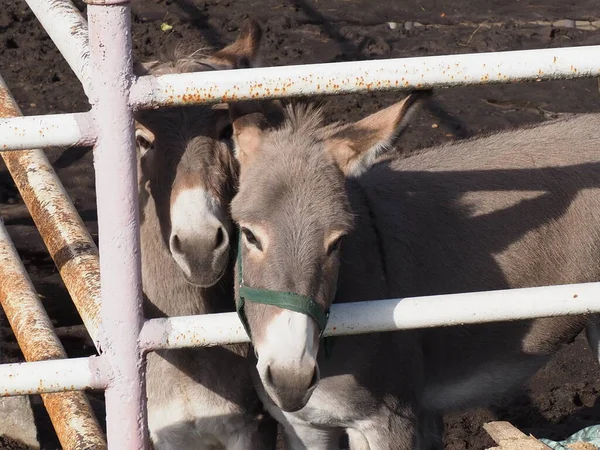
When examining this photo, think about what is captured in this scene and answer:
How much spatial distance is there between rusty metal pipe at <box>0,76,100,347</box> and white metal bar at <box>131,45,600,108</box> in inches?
26.1

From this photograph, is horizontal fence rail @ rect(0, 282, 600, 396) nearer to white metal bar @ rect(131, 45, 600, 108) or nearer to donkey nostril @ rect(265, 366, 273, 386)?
donkey nostril @ rect(265, 366, 273, 386)

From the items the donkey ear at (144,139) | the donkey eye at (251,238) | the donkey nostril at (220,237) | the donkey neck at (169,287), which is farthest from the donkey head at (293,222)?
the donkey neck at (169,287)

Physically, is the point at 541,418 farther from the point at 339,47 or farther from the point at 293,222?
the point at 339,47

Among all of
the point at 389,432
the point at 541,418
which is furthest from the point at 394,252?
the point at 541,418

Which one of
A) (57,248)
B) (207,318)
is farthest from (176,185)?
(207,318)

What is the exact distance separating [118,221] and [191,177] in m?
0.77

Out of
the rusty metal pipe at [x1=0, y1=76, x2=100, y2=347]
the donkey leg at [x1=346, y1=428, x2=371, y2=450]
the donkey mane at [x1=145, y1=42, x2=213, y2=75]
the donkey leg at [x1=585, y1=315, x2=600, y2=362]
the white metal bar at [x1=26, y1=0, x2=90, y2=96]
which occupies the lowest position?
the donkey leg at [x1=585, y1=315, x2=600, y2=362]

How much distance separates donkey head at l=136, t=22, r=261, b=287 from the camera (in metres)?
2.88

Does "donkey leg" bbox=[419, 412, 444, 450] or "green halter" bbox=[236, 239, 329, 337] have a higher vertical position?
"green halter" bbox=[236, 239, 329, 337]

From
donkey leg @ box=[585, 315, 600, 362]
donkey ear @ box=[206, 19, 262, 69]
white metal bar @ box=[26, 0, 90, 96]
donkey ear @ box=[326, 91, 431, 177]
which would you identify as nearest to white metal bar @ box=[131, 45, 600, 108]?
white metal bar @ box=[26, 0, 90, 96]

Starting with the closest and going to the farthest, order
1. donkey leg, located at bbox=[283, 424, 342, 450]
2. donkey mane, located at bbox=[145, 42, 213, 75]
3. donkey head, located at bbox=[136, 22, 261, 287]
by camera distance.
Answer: donkey head, located at bbox=[136, 22, 261, 287] < donkey mane, located at bbox=[145, 42, 213, 75] < donkey leg, located at bbox=[283, 424, 342, 450]

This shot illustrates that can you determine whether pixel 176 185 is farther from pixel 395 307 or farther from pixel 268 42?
pixel 268 42

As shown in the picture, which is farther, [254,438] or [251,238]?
[254,438]

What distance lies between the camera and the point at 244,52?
3496mm
